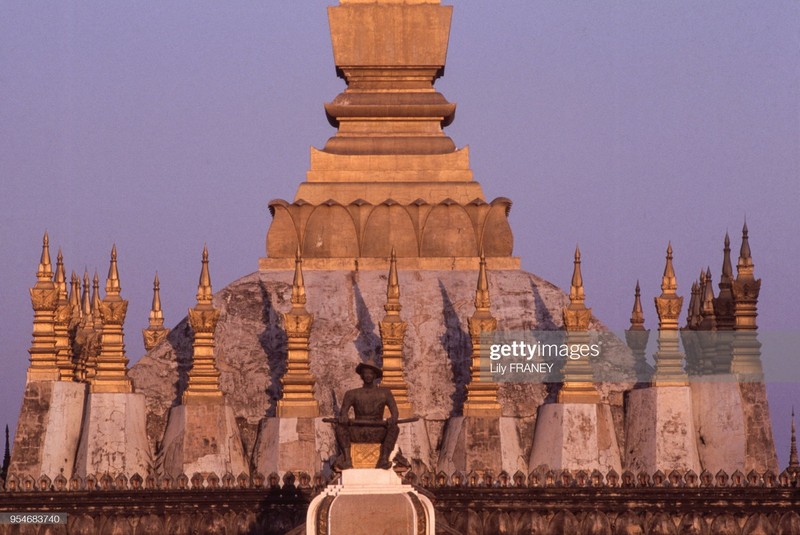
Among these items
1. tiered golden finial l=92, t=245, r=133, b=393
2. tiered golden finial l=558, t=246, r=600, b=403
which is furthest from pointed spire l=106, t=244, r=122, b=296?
tiered golden finial l=558, t=246, r=600, b=403

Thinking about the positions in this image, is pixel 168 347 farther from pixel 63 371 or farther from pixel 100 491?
pixel 100 491

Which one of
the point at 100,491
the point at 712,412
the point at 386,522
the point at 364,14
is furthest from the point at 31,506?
the point at 364,14

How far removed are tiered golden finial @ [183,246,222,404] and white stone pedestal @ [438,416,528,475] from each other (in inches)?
139

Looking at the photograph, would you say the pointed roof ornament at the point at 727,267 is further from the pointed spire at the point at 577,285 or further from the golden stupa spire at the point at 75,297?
the golden stupa spire at the point at 75,297

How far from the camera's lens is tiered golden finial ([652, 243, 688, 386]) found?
1515 inches

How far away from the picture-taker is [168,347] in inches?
1601

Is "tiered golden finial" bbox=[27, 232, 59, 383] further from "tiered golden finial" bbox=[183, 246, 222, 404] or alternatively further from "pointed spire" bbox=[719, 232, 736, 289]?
"pointed spire" bbox=[719, 232, 736, 289]

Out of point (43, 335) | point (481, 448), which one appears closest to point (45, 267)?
point (43, 335)

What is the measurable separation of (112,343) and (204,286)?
164 centimetres

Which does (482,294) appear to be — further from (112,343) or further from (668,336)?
(112,343)

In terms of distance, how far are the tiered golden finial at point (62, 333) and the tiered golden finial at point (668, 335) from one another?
29.4 ft

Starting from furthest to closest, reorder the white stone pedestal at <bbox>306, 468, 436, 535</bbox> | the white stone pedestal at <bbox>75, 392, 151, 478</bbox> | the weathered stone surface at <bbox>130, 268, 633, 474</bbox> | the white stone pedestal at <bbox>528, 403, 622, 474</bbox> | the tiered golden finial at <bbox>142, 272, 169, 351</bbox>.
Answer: the tiered golden finial at <bbox>142, 272, 169, 351</bbox>, the weathered stone surface at <bbox>130, 268, 633, 474</bbox>, the white stone pedestal at <bbox>75, 392, 151, 478</bbox>, the white stone pedestal at <bbox>528, 403, 622, 474</bbox>, the white stone pedestal at <bbox>306, 468, 436, 535</bbox>

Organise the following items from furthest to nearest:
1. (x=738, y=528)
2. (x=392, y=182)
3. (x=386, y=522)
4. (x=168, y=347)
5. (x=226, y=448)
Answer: (x=392, y=182), (x=168, y=347), (x=226, y=448), (x=738, y=528), (x=386, y=522)

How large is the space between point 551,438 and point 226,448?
477cm
